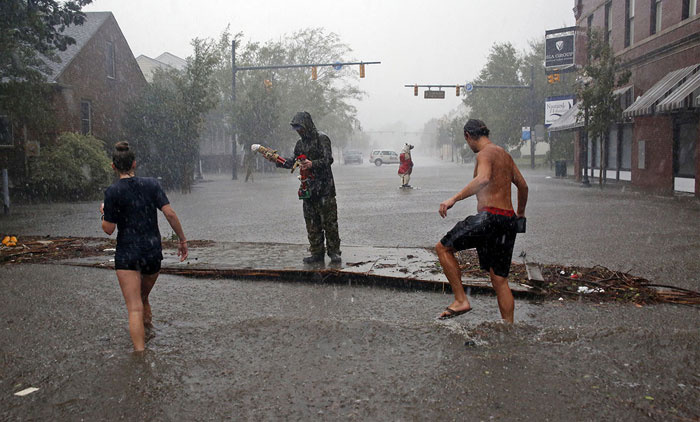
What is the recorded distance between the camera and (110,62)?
28.8 m

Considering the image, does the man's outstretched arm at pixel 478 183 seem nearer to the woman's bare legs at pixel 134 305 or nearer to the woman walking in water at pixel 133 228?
the woman walking in water at pixel 133 228

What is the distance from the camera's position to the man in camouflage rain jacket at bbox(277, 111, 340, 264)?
678cm

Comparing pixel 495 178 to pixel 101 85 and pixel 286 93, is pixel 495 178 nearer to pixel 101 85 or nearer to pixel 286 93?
pixel 101 85

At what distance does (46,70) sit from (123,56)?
44.0 feet

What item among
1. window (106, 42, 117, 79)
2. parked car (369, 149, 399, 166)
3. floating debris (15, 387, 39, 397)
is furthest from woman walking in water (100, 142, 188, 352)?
parked car (369, 149, 399, 166)

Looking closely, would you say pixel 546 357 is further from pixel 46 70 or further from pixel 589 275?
pixel 46 70

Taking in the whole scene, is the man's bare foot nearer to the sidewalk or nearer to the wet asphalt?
the wet asphalt

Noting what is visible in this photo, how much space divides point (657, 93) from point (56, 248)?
16.8 m

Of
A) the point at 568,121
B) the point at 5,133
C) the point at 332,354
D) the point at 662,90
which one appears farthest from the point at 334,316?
the point at 568,121

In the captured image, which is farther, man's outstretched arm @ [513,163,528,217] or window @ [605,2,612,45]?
window @ [605,2,612,45]

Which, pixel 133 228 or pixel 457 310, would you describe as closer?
pixel 133 228

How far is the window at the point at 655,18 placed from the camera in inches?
773

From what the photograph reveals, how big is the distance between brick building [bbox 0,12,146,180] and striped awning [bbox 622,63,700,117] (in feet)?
65.8

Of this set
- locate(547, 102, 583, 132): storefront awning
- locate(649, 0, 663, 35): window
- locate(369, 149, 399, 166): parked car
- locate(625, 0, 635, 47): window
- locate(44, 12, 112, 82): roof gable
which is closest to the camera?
locate(649, 0, 663, 35): window
